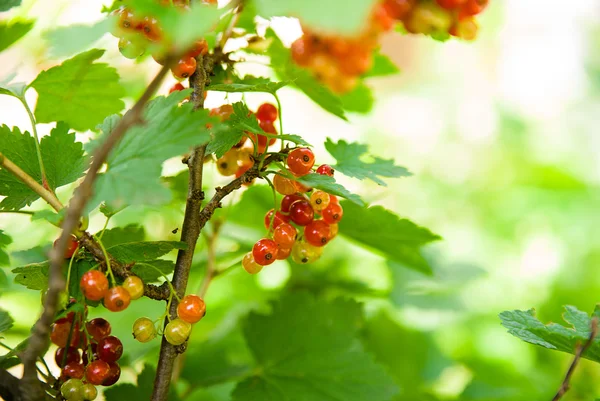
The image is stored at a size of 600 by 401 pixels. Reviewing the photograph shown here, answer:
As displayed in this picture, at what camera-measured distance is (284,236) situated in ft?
2.64

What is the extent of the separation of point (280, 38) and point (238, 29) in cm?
8

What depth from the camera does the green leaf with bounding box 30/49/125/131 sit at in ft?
2.73

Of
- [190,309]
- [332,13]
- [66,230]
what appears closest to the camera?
[332,13]

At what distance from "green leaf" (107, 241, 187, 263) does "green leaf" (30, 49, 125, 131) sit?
0.24 metres

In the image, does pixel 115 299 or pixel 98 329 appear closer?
pixel 115 299

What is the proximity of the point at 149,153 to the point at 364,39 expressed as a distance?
24cm

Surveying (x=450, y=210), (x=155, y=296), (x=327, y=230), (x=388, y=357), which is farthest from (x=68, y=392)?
(x=450, y=210)

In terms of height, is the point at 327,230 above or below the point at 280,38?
below

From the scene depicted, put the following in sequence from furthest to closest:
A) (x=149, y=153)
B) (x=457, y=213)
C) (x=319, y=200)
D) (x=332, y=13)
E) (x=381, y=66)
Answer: (x=457, y=213)
(x=381, y=66)
(x=319, y=200)
(x=149, y=153)
(x=332, y=13)

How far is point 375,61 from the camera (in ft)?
3.55

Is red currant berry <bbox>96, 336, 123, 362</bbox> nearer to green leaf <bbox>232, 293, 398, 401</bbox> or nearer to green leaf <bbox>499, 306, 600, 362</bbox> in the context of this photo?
green leaf <bbox>232, 293, 398, 401</bbox>

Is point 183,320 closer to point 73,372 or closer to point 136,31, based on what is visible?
point 73,372

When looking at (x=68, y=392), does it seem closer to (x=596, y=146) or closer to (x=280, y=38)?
(x=280, y=38)

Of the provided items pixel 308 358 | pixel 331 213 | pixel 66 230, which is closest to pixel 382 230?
pixel 331 213
